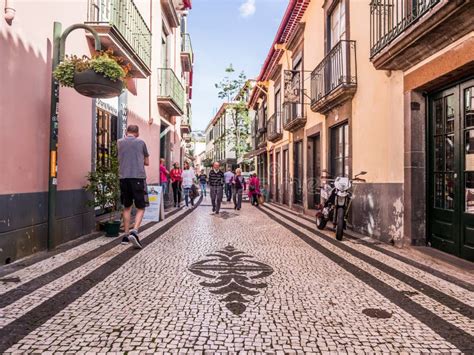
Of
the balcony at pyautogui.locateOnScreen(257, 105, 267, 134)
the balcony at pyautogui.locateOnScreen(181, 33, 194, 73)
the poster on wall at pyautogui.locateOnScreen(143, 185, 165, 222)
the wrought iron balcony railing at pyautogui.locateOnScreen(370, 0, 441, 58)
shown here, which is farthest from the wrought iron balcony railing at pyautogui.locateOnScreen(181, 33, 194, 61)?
the wrought iron balcony railing at pyautogui.locateOnScreen(370, 0, 441, 58)

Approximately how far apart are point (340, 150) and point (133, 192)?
210 inches

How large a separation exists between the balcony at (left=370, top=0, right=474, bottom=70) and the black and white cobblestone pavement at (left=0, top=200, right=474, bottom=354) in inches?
109

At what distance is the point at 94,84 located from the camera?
4801 millimetres

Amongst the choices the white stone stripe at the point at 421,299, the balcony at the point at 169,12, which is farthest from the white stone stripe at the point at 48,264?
the balcony at the point at 169,12

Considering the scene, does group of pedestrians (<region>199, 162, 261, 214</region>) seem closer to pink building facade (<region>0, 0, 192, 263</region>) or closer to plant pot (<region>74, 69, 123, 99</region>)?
pink building facade (<region>0, 0, 192, 263</region>)

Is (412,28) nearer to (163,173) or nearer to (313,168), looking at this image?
(313,168)

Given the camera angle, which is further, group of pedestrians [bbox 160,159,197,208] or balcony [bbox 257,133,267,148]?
balcony [bbox 257,133,267,148]

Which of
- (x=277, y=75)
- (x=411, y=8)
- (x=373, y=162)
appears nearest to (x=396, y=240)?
(x=373, y=162)

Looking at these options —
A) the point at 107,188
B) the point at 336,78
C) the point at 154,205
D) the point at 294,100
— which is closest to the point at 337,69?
the point at 336,78

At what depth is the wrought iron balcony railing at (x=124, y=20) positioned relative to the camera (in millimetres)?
6839

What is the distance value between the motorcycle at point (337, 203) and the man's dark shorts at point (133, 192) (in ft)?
10.6

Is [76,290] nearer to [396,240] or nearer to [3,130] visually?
[3,130]

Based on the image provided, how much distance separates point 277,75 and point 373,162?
1090 centimetres

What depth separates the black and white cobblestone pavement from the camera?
2326 mm
